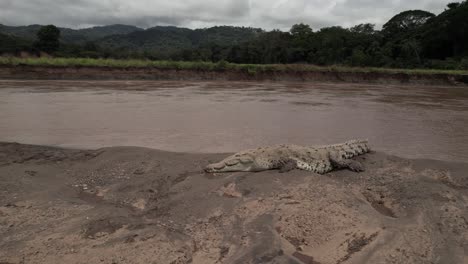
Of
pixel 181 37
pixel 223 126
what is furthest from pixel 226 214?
pixel 181 37

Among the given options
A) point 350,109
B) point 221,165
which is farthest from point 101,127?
point 350,109

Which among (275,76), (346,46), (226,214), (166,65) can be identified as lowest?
(226,214)

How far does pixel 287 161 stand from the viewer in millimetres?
5145

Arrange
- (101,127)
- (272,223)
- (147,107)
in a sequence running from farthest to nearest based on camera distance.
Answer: (147,107) < (101,127) < (272,223)

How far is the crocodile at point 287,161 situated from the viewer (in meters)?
5.09

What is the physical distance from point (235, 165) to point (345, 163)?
1647 mm

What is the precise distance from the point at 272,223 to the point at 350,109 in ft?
35.2

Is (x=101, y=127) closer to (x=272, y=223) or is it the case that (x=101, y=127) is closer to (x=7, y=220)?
(x=7, y=220)

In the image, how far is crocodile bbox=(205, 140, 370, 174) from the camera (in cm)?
509

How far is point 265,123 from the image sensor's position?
32.4ft

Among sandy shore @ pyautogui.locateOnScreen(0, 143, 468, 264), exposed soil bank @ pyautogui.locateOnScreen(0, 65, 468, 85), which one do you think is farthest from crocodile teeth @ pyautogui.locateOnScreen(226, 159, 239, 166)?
exposed soil bank @ pyautogui.locateOnScreen(0, 65, 468, 85)

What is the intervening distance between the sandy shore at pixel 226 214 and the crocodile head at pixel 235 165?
0.62 feet

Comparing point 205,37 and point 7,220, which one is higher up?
point 205,37

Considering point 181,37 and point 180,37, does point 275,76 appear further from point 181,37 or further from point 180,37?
point 181,37
